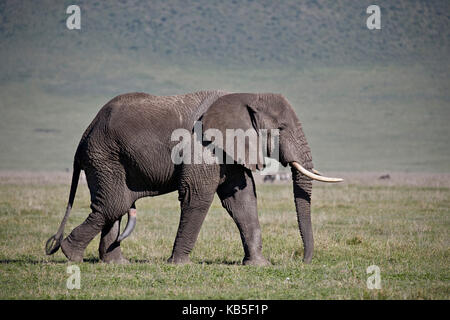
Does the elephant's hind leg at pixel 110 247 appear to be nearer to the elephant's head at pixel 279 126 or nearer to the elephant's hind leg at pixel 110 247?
the elephant's hind leg at pixel 110 247

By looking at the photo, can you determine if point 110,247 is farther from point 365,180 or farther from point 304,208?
point 365,180

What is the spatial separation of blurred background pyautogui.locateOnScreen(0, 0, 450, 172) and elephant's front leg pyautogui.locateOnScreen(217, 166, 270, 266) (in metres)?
54.8

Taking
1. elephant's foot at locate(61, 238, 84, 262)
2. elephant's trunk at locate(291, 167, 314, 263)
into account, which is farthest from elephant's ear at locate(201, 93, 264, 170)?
elephant's foot at locate(61, 238, 84, 262)

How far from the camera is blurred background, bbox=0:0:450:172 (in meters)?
79.1

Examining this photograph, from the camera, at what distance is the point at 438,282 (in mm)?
11328

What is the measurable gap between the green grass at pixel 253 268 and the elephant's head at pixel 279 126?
36.6 inches

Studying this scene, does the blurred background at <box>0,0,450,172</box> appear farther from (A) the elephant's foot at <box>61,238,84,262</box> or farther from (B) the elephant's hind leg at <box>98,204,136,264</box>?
(A) the elephant's foot at <box>61,238,84,262</box>

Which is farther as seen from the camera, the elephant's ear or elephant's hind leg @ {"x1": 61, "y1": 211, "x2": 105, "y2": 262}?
elephant's hind leg @ {"x1": 61, "y1": 211, "x2": 105, "y2": 262}

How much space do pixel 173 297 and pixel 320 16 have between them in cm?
10916

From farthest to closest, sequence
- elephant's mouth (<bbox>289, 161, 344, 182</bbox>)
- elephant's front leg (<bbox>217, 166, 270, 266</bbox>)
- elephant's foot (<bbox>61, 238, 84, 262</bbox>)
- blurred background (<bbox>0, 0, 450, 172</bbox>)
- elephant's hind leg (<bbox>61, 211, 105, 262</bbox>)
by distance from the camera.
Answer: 1. blurred background (<bbox>0, 0, 450, 172</bbox>)
2. elephant's foot (<bbox>61, 238, 84, 262</bbox>)
3. elephant's hind leg (<bbox>61, 211, 105, 262</bbox>)
4. elephant's front leg (<bbox>217, 166, 270, 266</bbox>)
5. elephant's mouth (<bbox>289, 161, 344, 182</bbox>)

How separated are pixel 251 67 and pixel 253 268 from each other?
301 ft

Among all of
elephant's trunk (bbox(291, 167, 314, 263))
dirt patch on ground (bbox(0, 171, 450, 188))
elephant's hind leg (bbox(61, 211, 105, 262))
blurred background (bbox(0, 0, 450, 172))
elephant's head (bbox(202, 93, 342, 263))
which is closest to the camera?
elephant's head (bbox(202, 93, 342, 263))

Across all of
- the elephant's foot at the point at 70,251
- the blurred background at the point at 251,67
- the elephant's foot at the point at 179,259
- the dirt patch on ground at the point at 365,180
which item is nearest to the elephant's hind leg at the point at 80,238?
the elephant's foot at the point at 70,251

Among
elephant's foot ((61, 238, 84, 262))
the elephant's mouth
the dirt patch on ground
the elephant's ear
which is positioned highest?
the dirt patch on ground
